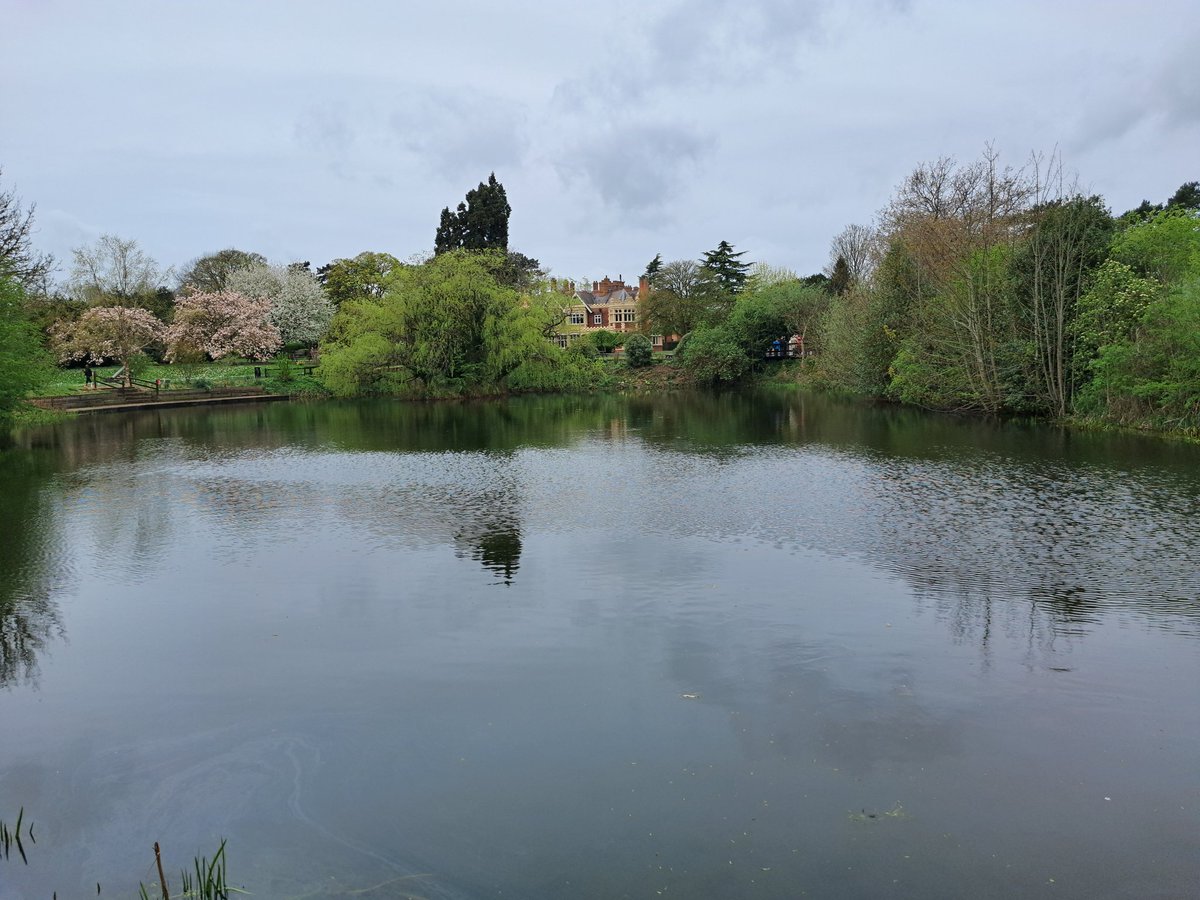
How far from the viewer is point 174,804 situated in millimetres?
6777

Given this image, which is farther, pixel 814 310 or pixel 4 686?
pixel 814 310

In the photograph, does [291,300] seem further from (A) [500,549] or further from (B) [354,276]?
(A) [500,549]

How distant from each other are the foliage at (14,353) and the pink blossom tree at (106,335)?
20.7 metres

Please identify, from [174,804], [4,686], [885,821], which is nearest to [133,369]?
[4,686]

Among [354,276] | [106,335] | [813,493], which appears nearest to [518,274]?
[354,276]

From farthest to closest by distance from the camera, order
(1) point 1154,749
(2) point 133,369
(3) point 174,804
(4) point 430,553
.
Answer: (2) point 133,369, (4) point 430,553, (1) point 1154,749, (3) point 174,804

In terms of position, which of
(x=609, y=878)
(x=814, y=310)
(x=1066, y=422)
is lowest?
(x=609, y=878)

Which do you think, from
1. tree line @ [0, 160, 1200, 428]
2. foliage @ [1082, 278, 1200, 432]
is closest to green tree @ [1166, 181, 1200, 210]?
tree line @ [0, 160, 1200, 428]

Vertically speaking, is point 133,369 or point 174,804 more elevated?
point 133,369

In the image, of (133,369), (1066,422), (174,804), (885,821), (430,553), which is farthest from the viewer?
(133,369)

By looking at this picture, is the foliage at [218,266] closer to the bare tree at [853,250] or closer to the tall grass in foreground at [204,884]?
the bare tree at [853,250]

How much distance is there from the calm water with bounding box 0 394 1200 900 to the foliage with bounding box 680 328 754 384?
143ft

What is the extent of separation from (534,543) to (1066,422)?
23296 millimetres

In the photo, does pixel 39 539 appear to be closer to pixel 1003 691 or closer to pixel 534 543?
pixel 534 543
